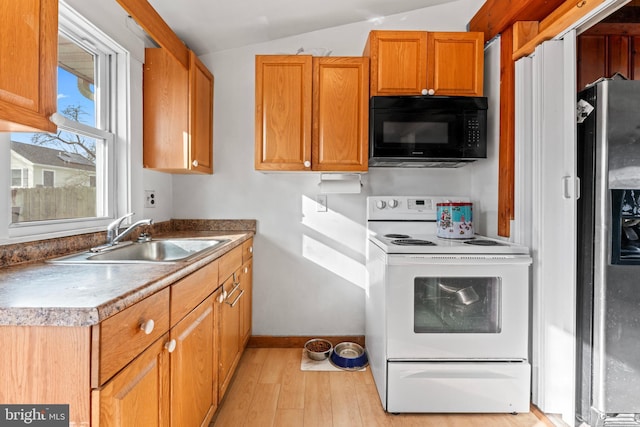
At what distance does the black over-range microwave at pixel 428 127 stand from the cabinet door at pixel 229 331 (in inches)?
45.9

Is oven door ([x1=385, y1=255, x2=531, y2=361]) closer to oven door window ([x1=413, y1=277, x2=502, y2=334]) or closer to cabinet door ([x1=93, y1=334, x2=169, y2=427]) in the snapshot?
oven door window ([x1=413, y1=277, x2=502, y2=334])

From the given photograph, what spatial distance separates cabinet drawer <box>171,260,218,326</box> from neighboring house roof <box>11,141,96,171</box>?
0.88 metres

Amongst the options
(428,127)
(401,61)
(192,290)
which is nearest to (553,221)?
(428,127)

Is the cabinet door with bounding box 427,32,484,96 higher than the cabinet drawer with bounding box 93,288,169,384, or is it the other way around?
the cabinet door with bounding box 427,32,484,96

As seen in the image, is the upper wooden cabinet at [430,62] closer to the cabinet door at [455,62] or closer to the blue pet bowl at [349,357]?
the cabinet door at [455,62]

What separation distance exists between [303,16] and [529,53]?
1.39 m

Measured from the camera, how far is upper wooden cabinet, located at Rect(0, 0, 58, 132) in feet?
2.75

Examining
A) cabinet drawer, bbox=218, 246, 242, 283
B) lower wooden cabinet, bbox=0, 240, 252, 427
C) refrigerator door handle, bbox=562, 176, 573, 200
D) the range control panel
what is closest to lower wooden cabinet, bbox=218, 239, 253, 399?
cabinet drawer, bbox=218, 246, 242, 283

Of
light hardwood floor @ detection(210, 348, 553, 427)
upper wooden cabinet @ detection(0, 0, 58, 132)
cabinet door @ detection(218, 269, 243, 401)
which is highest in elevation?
upper wooden cabinet @ detection(0, 0, 58, 132)

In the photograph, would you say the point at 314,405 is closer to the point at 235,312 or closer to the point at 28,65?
the point at 235,312

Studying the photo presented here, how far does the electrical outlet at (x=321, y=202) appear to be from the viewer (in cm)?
250

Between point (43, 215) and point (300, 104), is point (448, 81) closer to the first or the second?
point (300, 104)

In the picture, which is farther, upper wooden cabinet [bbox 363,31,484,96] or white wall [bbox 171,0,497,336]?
white wall [bbox 171,0,497,336]

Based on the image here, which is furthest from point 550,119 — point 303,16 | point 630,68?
point 303,16
